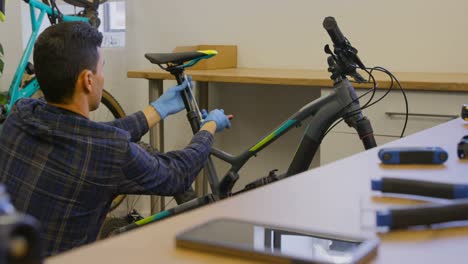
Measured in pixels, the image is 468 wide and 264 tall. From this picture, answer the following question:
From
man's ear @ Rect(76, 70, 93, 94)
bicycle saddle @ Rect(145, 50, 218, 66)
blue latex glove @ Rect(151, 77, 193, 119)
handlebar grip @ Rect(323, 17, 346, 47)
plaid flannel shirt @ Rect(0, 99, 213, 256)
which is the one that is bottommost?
plaid flannel shirt @ Rect(0, 99, 213, 256)

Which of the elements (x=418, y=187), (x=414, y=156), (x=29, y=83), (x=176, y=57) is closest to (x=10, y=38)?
(x=29, y=83)


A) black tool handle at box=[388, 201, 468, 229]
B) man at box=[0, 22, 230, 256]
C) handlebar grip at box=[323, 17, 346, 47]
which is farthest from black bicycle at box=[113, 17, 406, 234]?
black tool handle at box=[388, 201, 468, 229]

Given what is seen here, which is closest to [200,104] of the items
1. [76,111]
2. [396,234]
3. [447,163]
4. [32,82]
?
[32,82]

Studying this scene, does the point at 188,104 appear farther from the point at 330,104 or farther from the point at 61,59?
the point at 61,59

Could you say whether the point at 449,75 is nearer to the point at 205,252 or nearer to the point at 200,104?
the point at 200,104

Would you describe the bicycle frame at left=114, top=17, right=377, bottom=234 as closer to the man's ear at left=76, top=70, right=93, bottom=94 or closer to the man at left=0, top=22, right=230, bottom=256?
the man at left=0, top=22, right=230, bottom=256

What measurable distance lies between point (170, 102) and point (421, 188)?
138 centimetres

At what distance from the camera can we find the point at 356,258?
502mm

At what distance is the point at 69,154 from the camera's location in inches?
53.0

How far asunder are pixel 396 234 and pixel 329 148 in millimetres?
1714

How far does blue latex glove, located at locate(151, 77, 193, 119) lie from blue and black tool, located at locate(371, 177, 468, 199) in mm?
1289

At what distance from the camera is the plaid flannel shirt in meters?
1.34

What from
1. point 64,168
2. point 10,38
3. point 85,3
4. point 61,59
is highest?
point 85,3

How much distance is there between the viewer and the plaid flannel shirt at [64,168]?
1345mm
